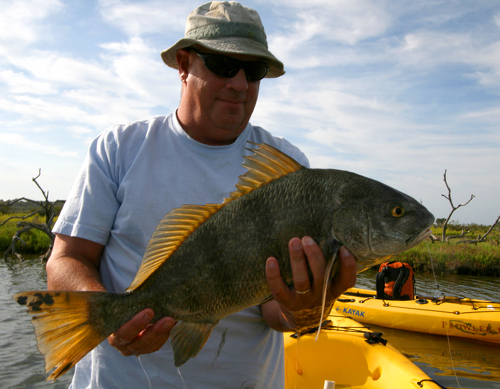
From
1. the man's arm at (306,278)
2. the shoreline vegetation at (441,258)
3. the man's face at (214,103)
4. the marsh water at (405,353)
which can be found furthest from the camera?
the shoreline vegetation at (441,258)

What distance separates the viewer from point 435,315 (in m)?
10.2

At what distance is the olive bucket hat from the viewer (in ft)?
7.70

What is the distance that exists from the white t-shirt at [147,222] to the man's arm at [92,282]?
0.08m

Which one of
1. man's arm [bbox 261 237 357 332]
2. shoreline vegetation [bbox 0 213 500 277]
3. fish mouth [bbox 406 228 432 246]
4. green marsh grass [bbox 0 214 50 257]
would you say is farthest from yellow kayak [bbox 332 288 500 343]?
green marsh grass [bbox 0 214 50 257]

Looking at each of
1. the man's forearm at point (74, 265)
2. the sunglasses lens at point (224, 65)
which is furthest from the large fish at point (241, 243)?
the sunglasses lens at point (224, 65)

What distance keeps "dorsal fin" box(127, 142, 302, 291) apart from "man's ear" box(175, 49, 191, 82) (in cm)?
100

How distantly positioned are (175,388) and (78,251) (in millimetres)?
Result: 977

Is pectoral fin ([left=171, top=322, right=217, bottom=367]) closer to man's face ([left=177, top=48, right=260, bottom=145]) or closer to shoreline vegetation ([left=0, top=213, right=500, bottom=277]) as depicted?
man's face ([left=177, top=48, right=260, bottom=145])

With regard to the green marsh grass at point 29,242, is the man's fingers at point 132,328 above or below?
above

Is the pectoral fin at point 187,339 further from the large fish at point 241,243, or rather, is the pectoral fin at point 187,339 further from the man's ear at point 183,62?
the man's ear at point 183,62

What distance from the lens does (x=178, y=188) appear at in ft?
7.47

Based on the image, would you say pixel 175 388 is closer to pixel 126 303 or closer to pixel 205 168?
pixel 126 303

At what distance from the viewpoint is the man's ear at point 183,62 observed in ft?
8.36

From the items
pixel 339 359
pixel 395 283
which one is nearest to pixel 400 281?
pixel 395 283
